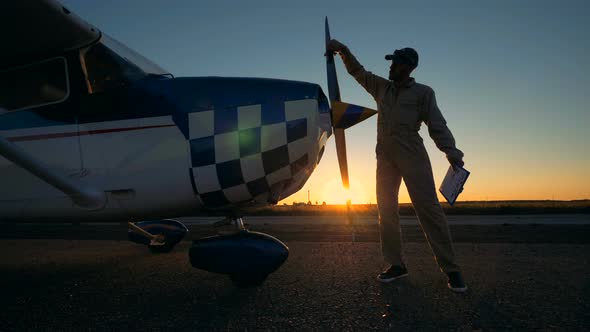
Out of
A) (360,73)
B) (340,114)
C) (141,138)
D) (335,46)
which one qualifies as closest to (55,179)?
(141,138)

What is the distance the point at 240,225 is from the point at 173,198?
651 mm

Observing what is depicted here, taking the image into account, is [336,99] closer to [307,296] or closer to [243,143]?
[243,143]

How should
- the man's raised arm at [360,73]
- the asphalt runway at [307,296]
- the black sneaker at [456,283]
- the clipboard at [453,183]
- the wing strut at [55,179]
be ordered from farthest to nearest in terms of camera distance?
the man's raised arm at [360,73]
the clipboard at [453,183]
the black sneaker at [456,283]
the wing strut at [55,179]
the asphalt runway at [307,296]

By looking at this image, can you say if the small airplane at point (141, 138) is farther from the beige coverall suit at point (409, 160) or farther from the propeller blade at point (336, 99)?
the beige coverall suit at point (409, 160)

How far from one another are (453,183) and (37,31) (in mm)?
3239

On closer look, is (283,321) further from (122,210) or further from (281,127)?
(122,210)

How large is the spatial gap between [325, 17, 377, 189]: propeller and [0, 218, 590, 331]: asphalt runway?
3.32 feet

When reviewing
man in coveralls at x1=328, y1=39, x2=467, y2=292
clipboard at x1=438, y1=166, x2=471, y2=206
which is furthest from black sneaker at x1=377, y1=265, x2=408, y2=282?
clipboard at x1=438, y1=166, x2=471, y2=206

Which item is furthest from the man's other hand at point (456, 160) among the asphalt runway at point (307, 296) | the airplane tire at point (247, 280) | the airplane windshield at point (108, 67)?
the airplane windshield at point (108, 67)

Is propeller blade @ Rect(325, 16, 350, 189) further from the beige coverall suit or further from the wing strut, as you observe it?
the wing strut

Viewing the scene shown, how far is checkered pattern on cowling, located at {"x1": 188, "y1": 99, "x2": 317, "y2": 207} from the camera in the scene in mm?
2576

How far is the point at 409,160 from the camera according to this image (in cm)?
282

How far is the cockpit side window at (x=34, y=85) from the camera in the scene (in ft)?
9.12

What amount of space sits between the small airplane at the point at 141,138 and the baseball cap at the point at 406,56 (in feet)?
2.27
